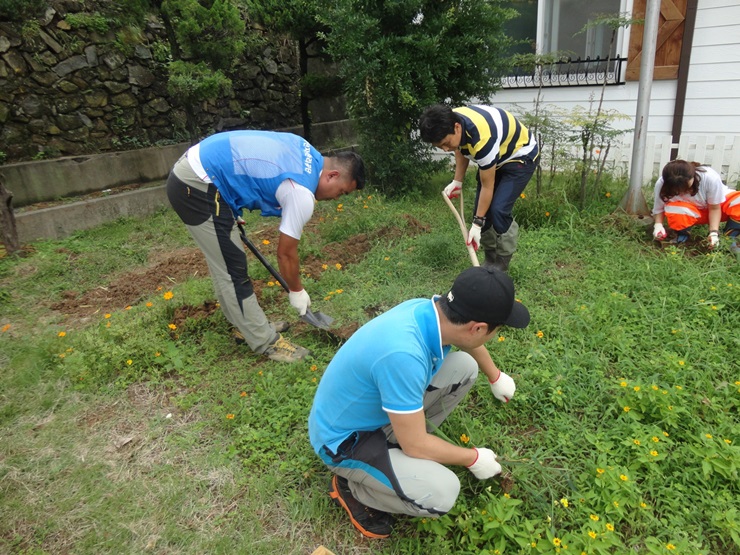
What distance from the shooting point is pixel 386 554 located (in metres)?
1.76

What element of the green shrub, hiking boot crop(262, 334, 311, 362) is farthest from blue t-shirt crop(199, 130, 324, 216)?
the green shrub

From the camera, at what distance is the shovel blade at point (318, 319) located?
2965 millimetres

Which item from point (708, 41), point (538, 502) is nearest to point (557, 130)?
point (708, 41)

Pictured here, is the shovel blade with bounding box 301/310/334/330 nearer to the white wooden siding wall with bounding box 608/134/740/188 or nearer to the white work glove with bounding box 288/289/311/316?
the white work glove with bounding box 288/289/311/316

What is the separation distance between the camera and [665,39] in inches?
196

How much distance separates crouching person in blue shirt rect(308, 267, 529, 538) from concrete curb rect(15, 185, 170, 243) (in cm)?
458

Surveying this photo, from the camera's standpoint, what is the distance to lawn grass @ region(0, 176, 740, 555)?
180 centimetres

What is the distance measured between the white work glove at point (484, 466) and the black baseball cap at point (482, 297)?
0.61m

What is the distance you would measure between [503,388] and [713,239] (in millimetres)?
2534

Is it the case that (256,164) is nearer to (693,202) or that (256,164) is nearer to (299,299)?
(299,299)

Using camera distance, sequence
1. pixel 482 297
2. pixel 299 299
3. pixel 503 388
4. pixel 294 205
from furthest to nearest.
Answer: pixel 299 299 < pixel 294 205 < pixel 503 388 < pixel 482 297

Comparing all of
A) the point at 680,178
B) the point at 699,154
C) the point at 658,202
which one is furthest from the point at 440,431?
the point at 699,154

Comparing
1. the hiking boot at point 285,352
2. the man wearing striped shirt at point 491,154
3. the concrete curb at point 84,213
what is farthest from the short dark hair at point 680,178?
the concrete curb at point 84,213

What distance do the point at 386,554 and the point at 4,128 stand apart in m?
6.05
